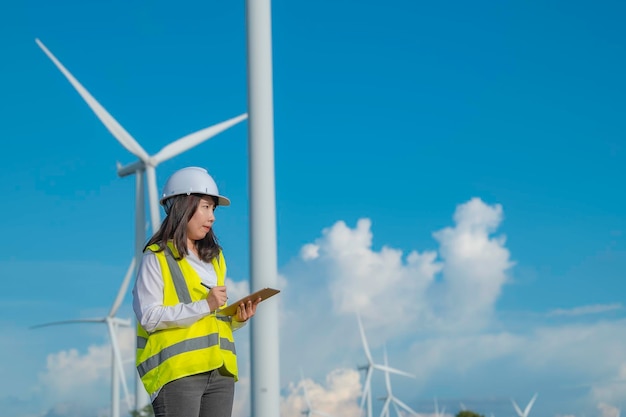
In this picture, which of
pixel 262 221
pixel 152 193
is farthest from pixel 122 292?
pixel 262 221

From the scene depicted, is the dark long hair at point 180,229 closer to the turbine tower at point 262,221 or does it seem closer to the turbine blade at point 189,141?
the turbine tower at point 262,221

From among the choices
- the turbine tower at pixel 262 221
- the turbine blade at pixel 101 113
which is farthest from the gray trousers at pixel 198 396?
the turbine blade at pixel 101 113

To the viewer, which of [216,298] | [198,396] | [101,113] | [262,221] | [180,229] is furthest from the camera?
[101,113]

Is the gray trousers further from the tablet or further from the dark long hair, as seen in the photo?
the dark long hair

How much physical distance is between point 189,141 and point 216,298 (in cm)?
2874

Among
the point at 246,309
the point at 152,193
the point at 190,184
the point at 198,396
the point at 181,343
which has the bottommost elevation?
the point at 198,396

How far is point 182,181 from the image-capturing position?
6191 mm

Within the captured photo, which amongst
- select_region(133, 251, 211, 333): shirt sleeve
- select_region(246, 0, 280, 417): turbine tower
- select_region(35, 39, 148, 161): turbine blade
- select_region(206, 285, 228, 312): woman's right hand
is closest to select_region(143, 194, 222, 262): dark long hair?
select_region(133, 251, 211, 333): shirt sleeve

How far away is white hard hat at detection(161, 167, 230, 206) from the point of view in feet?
20.2

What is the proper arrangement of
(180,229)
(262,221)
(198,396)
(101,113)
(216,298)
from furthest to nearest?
(101,113) → (262,221) → (180,229) → (198,396) → (216,298)

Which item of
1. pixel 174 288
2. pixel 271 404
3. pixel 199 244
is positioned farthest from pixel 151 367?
pixel 271 404

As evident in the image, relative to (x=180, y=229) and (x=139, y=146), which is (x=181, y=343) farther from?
(x=139, y=146)

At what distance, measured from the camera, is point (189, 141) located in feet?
112

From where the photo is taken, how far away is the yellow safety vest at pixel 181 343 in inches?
228
